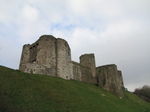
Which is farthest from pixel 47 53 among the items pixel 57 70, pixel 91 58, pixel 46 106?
pixel 91 58

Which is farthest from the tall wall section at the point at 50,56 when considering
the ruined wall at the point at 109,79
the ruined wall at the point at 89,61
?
the ruined wall at the point at 89,61

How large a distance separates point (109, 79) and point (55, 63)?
14.0 meters

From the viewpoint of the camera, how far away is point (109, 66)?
32750mm

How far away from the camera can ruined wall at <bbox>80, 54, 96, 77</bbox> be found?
3469 centimetres

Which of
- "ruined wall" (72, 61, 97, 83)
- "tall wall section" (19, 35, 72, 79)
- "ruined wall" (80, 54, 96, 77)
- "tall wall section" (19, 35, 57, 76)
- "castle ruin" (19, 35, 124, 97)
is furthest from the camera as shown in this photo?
"ruined wall" (80, 54, 96, 77)

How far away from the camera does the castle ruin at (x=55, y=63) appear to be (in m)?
21.0

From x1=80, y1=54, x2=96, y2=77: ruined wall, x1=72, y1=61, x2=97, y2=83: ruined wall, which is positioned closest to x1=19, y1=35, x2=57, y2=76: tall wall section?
x1=72, y1=61, x2=97, y2=83: ruined wall

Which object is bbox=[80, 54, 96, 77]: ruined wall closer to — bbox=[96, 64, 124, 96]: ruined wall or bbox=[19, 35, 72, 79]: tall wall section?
bbox=[96, 64, 124, 96]: ruined wall

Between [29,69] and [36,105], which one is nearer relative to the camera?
[36,105]

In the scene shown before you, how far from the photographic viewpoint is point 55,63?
22891 mm

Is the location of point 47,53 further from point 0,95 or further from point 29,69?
point 0,95

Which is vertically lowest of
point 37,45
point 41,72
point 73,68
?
point 41,72

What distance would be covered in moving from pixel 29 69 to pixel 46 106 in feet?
32.5

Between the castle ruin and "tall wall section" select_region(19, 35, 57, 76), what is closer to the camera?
"tall wall section" select_region(19, 35, 57, 76)
